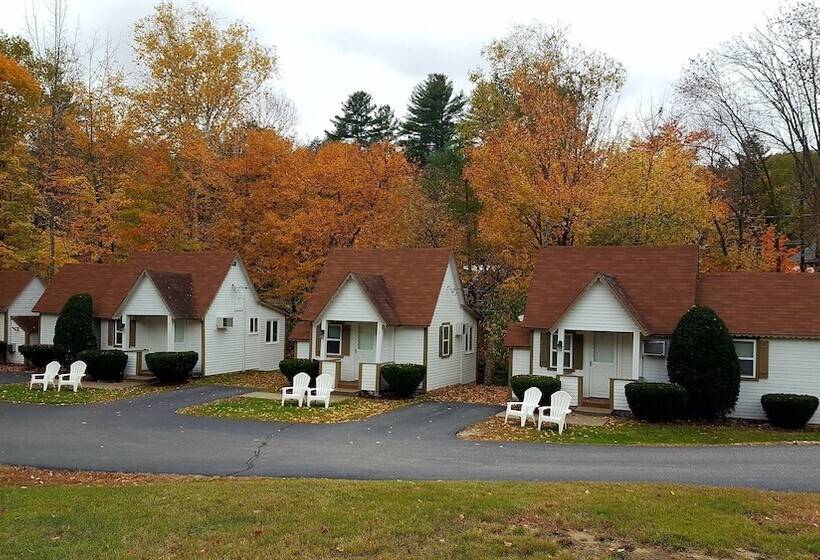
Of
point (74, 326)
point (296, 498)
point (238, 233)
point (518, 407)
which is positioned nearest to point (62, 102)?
point (238, 233)

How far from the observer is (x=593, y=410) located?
73.3 ft

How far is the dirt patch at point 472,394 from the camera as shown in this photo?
2525 cm

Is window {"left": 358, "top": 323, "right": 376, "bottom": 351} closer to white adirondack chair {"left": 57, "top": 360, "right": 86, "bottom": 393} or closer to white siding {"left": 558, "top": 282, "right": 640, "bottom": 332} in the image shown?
white siding {"left": 558, "top": 282, "right": 640, "bottom": 332}

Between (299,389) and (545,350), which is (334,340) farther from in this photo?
(545,350)

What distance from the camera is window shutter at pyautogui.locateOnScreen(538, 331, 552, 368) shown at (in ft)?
77.2

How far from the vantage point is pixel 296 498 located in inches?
392

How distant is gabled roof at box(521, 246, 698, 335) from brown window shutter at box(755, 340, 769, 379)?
2.29 m

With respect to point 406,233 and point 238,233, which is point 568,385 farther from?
point 238,233

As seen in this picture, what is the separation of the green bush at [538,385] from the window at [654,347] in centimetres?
279

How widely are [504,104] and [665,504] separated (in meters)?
31.0

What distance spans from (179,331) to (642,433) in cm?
1959

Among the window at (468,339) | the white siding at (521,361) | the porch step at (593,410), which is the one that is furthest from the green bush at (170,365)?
the porch step at (593,410)

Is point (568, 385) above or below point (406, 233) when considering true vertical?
below

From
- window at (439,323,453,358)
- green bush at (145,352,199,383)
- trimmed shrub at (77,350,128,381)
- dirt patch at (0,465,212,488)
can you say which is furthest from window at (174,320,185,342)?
dirt patch at (0,465,212,488)
